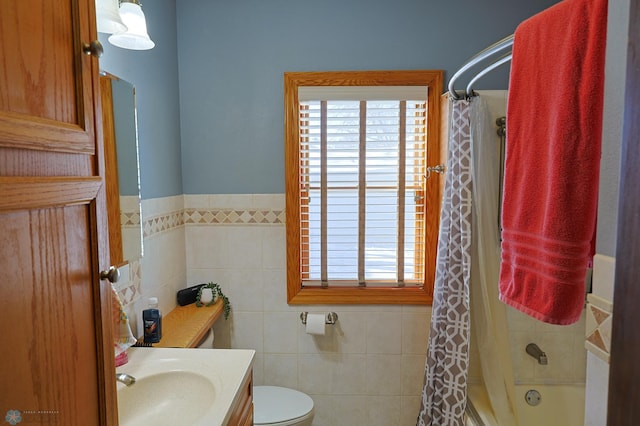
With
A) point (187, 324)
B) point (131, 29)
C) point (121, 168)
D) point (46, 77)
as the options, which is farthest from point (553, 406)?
point (131, 29)

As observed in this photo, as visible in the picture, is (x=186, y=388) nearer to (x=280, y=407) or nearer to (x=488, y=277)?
(x=280, y=407)

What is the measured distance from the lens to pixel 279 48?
211cm

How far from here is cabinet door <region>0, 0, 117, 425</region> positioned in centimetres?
47

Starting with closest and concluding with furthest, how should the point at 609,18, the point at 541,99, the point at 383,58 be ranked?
the point at 609,18 < the point at 541,99 < the point at 383,58

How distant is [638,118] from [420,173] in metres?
1.82

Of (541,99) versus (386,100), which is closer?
(541,99)

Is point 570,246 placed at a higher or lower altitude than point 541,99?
lower

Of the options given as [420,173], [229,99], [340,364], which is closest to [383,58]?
[420,173]

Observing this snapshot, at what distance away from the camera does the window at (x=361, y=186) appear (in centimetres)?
211

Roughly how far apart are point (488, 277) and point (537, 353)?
63 cm

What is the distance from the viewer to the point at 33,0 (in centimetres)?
52

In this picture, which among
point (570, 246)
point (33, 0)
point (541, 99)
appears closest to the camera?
point (33, 0)

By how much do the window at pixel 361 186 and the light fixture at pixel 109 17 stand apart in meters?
0.98

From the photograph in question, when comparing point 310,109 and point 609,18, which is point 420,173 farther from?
point 609,18
